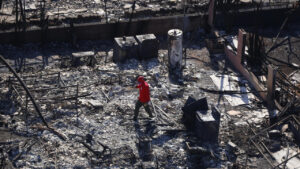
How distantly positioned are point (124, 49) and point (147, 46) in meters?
0.91

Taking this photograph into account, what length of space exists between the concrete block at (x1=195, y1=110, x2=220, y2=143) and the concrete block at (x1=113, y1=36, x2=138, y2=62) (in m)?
4.97

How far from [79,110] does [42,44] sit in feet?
17.5

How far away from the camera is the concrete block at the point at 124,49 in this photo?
18.7 m

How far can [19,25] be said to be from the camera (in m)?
19.8

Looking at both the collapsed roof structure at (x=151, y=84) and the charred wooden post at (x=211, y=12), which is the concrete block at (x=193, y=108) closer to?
the collapsed roof structure at (x=151, y=84)

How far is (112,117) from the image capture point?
1555 centimetres

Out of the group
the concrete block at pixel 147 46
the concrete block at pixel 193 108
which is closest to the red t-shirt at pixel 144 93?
the concrete block at pixel 193 108

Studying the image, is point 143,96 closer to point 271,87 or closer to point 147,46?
point 271,87

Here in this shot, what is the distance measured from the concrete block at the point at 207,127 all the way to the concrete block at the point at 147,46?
4.94m

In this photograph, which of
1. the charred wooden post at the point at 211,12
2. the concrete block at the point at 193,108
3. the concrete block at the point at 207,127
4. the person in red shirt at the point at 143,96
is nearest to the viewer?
the concrete block at the point at 207,127

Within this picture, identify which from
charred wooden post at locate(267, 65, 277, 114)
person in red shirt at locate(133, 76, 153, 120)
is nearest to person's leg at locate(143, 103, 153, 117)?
person in red shirt at locate(133, 76, 153, 120)

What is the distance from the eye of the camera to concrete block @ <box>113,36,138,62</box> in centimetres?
1869

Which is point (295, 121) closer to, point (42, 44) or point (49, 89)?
point (49, 89)

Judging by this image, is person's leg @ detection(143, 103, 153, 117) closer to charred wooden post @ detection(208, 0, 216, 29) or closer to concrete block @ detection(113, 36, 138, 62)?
concrete block @ detection(113, 36, 138, 62)
